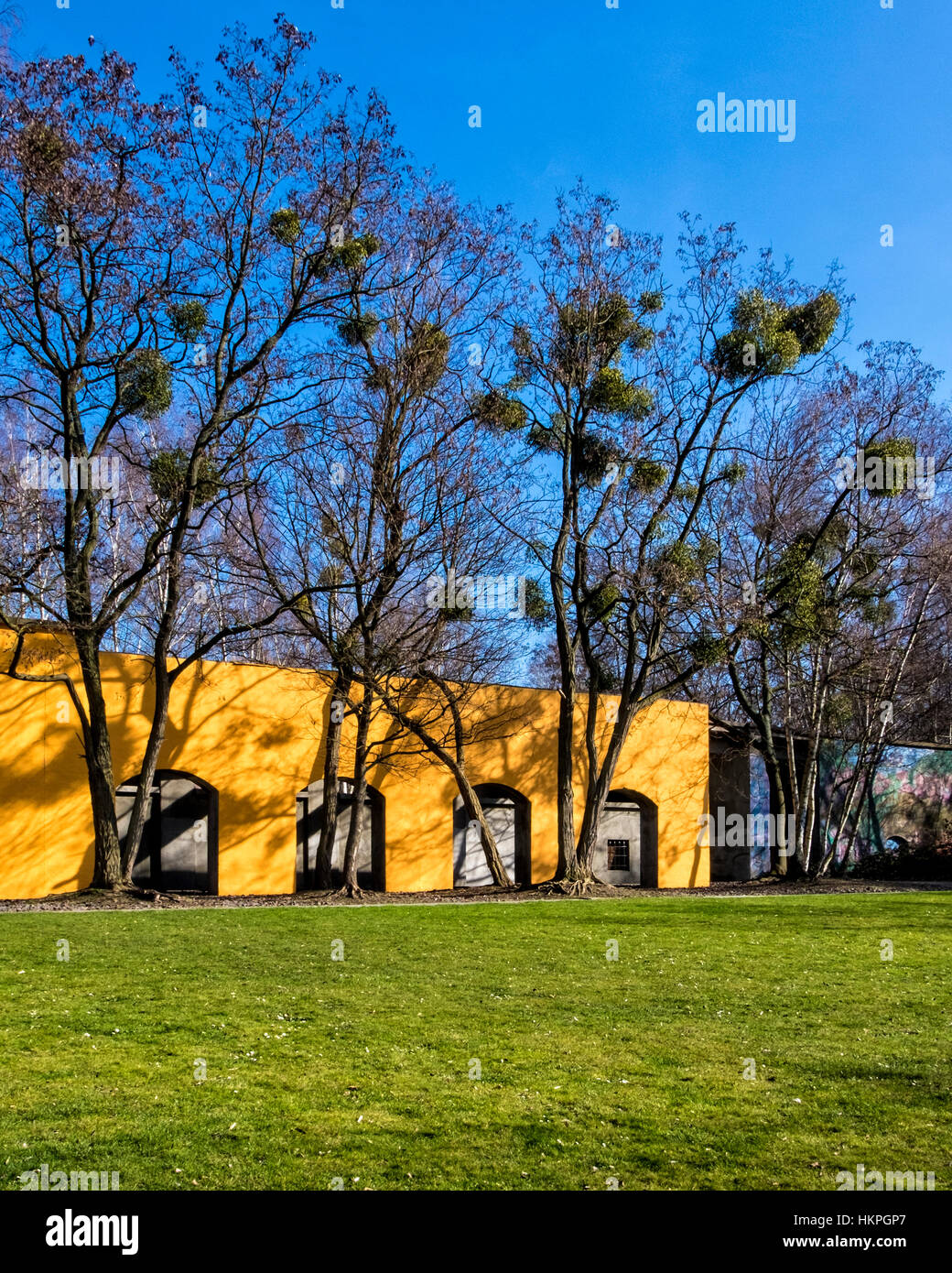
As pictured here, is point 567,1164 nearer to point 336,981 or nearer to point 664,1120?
point 664,1120

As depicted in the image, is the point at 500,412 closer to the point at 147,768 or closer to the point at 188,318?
the point at 188,318

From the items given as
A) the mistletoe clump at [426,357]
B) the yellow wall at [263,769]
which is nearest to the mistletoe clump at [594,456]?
the mistletoe clump at [426,357]

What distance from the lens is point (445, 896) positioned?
21734 millimetres

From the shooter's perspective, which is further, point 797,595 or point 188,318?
point 797,595

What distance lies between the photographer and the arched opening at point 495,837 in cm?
2475

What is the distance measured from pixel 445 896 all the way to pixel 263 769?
446 centimetres

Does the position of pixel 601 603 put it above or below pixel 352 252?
below

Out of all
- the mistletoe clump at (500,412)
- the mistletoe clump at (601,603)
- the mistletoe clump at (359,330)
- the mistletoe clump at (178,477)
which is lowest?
the mistletoe clump at (601,603)

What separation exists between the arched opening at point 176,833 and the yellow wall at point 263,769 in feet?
1.19

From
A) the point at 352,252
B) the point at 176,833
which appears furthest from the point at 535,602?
the point at 176,833

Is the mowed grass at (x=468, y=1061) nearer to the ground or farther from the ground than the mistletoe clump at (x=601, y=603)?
nearer to the ground

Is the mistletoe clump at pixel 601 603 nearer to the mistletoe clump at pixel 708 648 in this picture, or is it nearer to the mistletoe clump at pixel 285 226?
the mistletoe clump at pixel 708 648

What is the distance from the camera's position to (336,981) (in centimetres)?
982

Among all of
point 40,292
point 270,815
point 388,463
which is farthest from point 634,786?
point 40,292
